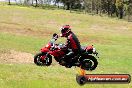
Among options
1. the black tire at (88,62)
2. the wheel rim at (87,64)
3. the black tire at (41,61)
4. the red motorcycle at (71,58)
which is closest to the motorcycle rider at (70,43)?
the red motorcycle at (71,58)

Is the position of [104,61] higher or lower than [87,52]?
lower

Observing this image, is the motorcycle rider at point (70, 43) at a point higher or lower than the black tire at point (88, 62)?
higher

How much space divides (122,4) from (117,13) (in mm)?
26701

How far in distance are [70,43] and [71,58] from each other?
916mm

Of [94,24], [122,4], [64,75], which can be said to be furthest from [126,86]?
[122,4]

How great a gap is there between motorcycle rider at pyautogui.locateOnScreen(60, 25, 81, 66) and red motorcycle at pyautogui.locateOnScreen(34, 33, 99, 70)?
0.16 m

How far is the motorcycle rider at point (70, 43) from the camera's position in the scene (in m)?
20.1

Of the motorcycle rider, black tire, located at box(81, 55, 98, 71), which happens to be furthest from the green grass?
the motorcycle rider

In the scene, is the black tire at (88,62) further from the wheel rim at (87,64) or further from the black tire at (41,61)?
the black tire at (41,61)

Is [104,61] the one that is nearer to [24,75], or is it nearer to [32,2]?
[24,75]

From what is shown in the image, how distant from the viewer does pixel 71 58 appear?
20828 millimetres

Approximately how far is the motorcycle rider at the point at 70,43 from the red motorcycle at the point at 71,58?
155 millimetres

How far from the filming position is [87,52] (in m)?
20.4

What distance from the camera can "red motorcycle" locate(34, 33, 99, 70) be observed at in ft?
67.4
